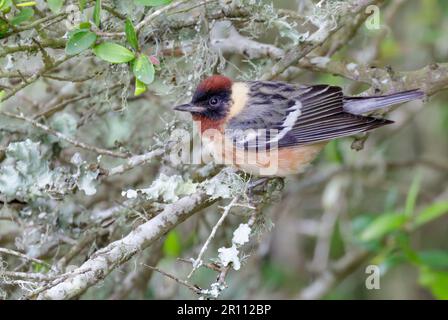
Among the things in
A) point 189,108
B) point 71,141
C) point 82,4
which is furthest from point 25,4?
point 189,108

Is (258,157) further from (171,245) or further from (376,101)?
(171,245)

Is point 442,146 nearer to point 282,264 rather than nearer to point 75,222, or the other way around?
point 282,264

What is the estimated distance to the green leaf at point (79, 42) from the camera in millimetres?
3236

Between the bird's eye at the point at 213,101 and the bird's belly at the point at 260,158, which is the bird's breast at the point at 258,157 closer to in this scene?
the bird's belly at the point at 260,158

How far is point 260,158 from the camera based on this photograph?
4.18 meters

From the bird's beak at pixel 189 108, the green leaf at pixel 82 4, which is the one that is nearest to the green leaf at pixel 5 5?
the green leaf at pixel 82 4

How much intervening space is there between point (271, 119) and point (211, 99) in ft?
1.33

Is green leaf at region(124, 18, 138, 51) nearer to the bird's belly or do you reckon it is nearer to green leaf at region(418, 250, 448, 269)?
the bird's belly

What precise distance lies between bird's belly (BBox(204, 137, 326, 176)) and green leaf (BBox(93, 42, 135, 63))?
100 centimetres

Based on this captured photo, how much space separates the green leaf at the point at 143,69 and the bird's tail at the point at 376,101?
1.38 metres

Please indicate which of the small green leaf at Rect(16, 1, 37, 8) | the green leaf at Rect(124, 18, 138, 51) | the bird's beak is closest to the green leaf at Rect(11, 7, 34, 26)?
the small green leaf at Rect(16, 1, 37, 8)

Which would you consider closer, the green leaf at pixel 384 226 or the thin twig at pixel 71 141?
the thin twig at pixel 71 141

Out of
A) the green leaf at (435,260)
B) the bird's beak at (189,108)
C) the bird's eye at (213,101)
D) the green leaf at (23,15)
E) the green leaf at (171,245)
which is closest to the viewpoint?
the green leaf at (23,15)
